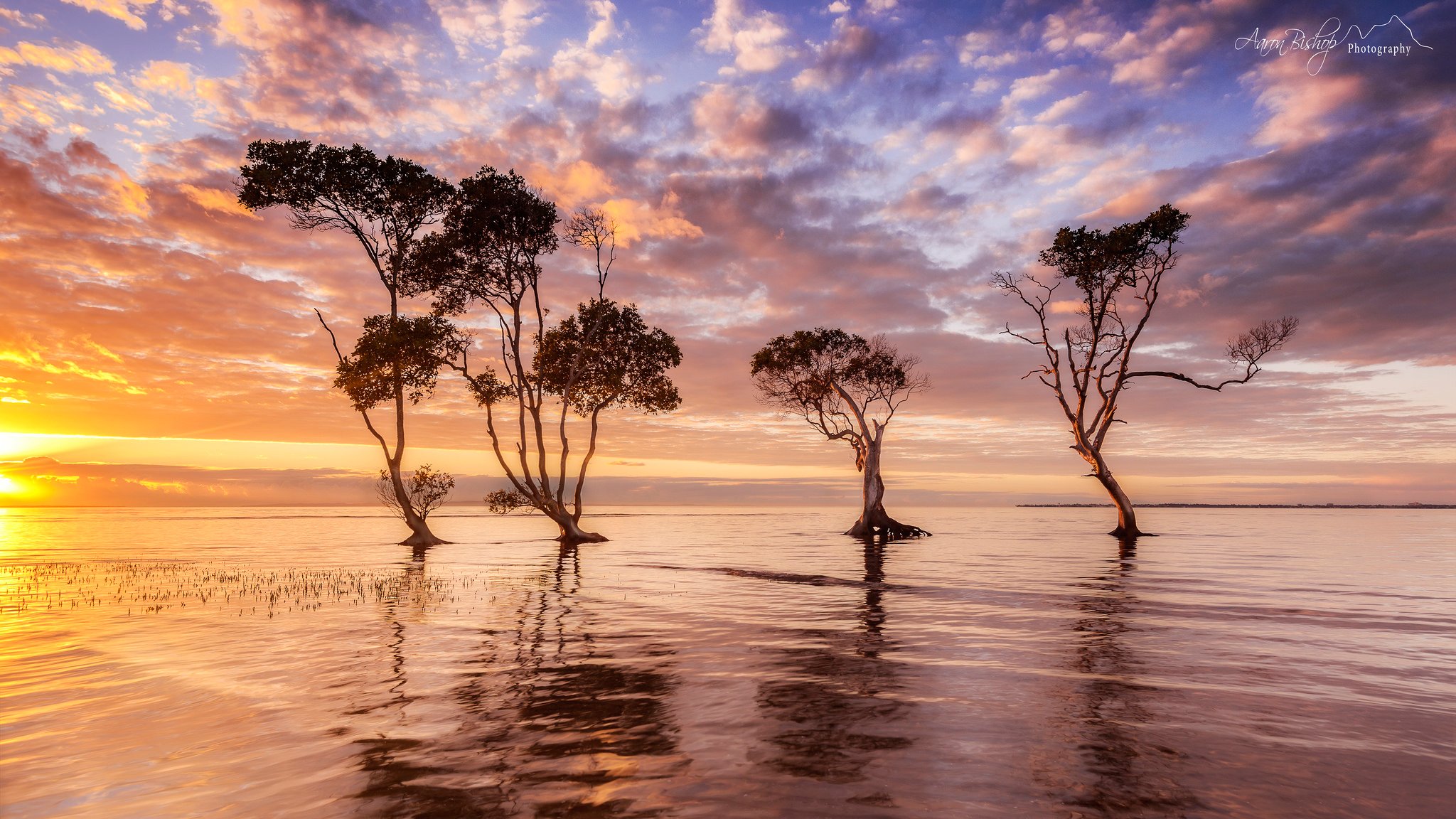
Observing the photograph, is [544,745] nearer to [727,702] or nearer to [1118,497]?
[727,702]

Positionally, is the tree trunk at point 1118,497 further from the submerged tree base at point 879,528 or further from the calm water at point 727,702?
the calm water at point 727,702

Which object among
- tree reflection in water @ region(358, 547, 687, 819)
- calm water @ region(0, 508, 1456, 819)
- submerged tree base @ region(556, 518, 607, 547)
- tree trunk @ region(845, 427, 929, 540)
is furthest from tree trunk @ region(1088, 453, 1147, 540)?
tree reflection in water @ region(358, 547, 687, 819)

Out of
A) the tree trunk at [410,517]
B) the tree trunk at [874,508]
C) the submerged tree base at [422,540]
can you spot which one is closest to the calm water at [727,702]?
the tree trunk at [410,517]

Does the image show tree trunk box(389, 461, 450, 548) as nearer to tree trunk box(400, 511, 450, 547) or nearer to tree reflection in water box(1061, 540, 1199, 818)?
tree trunk box(400, 511, 450, 547)

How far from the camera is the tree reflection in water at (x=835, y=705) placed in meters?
8.38

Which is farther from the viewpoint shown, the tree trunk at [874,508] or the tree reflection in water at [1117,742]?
the tree trunk at [874,508]

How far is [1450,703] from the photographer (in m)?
11.4

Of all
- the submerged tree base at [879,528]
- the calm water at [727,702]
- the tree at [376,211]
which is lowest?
the submerged tree base at [879,528]

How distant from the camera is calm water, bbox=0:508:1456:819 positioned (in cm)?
752

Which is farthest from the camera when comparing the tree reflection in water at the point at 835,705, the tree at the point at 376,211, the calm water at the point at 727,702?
the tree at the point at 376,211

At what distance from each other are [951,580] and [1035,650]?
52.6 feet

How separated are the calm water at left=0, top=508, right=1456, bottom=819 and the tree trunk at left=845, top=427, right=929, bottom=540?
113 ft

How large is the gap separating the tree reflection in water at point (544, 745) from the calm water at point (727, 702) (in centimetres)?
5

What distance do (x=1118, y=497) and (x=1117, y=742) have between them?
54383mm
